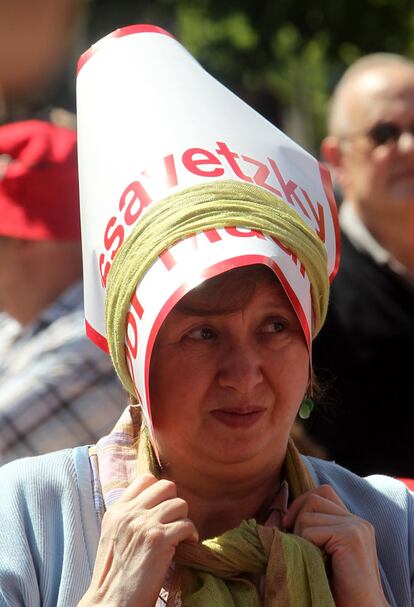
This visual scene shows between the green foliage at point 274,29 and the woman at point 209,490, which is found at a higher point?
the green foliage at point 274,29

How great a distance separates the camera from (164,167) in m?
2.28

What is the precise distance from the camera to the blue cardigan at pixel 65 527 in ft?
7.33

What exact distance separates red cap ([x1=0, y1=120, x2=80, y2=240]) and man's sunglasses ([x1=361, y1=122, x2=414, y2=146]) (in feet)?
3.98

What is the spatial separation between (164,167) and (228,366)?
1.25 feet

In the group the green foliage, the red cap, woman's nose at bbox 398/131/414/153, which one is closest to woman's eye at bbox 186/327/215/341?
the red cap

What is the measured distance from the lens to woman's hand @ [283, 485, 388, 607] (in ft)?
7.13

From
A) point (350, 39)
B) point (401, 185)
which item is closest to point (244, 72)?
point (350, 39)

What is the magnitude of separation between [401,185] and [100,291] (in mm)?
2562

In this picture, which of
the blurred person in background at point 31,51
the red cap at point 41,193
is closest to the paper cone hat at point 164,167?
the red cap at point 41,193

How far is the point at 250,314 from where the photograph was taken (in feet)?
7.25

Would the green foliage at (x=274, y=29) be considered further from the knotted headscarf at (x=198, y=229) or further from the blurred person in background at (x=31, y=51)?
the knotted headscarf at (x=198, y=229)

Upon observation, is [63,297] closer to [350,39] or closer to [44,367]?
[44,367]

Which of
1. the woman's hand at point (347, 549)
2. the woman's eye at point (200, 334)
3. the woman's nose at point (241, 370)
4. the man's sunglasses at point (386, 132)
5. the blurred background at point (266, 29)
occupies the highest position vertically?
the blurred background at point (266, 29)

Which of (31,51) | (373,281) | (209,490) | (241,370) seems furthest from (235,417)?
(31,51)
